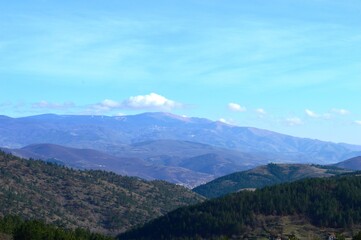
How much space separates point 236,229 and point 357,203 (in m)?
46.6

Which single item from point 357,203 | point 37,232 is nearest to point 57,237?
point 37,232

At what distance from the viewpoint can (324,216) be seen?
186250 millimetres

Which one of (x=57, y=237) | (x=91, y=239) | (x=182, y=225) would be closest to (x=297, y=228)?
(x=182, y=225)

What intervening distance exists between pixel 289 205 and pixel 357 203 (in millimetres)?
24533

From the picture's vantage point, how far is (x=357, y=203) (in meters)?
196

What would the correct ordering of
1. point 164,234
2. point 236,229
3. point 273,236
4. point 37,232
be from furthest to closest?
point 164,234 → point 236,229 → point 273,236 → point 37,232

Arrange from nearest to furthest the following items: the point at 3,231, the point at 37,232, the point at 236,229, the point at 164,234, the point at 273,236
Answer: the point at 37,232 → the point at 3,231 → the point at 273,236 → the point at 236,229 → the point at 164,234

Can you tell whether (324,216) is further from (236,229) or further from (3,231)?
(3,231)

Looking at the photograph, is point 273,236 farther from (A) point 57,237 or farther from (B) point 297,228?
(A) point 57,237

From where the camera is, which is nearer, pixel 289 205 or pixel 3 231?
pixel 3 231

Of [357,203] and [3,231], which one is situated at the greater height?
[357,203]

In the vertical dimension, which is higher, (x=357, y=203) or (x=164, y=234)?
(x=357, y=203)

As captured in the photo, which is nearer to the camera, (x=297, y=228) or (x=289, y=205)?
(x=297, y=228)

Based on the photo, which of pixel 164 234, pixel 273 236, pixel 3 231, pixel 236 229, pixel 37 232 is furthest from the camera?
pixel 164 234
